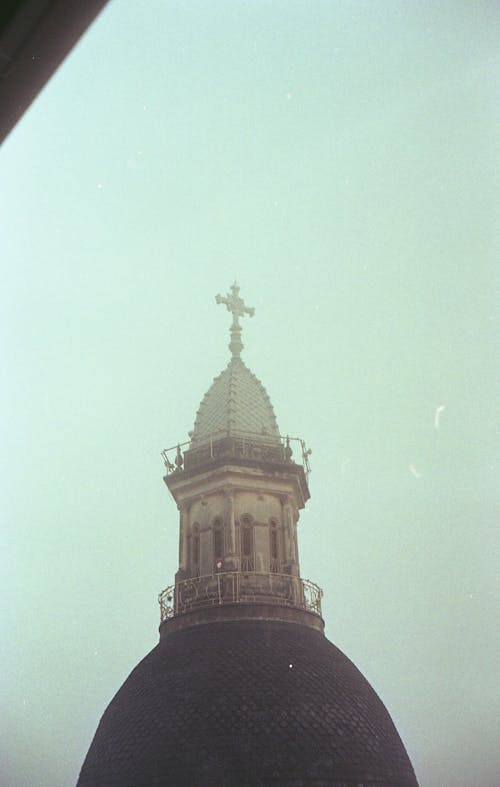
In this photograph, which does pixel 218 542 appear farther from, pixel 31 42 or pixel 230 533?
pixel 31 42

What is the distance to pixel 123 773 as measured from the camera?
19641mm

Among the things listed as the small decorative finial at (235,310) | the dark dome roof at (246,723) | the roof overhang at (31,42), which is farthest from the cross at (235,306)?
the roof overhang at (31,42)

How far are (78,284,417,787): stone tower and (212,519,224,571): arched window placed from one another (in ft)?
0.16

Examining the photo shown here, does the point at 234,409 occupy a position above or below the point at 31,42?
above

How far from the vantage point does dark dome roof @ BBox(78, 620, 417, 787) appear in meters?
18.8

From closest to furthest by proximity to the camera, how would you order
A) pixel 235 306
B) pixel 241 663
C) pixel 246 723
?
1. pixel 246 723
2. pixel 241 663
3. pixel 235 306

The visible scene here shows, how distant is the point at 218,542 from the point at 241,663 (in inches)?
249

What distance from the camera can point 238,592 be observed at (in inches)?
985

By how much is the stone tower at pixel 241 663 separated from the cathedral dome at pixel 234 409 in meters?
0.05

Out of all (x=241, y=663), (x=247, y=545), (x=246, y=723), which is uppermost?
(x=247, y=545)

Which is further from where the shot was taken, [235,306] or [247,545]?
[235,306]

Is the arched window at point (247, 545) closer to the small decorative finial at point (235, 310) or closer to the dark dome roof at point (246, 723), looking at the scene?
the dark dome roof at point (246, 723)

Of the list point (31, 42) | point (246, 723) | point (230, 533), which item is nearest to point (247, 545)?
point (230, 533)

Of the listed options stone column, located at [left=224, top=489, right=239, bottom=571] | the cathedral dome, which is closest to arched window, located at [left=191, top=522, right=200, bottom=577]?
stone column, located at [left=224, top=489, right=239, bottom=571]
